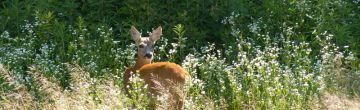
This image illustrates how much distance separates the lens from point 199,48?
388 inches

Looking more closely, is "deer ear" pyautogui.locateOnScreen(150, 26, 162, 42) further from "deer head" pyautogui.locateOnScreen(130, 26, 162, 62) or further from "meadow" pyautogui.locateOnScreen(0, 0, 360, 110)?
"meadow" pyautogui.locateOnScreen(0, 0, 360, 110)

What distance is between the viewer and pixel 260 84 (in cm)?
730

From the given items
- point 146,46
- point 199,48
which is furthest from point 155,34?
point 199,48

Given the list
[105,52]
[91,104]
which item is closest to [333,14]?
[105,52]

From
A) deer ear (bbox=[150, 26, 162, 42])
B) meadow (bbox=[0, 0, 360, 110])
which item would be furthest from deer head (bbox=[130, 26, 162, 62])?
meadow (bbox=[0, 0, 360, 110])

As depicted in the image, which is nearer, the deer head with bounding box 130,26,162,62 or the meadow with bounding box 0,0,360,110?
the meadow with bounding box 0,0,360,110

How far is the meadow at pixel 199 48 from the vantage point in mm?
7285

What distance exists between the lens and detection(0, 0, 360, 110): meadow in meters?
7.29

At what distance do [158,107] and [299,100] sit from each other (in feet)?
4.38

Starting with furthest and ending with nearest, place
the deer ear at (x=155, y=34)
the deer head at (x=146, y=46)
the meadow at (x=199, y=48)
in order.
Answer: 1. the deer ear at (x=155, y=34)
2. the deer head at (x=146, y=46)
3. the meadow at (x=199, y=48)

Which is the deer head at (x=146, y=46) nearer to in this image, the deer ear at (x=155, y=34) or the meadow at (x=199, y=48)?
the deer ear at (x=155, y=34)

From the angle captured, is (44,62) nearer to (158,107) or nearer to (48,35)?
(48,35)

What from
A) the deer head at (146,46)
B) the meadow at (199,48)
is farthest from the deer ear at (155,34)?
the meadow at (199,48)

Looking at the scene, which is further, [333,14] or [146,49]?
[333,14]
